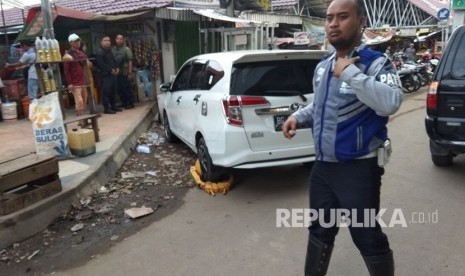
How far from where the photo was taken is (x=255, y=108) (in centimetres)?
475

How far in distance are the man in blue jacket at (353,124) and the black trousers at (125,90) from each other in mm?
8222

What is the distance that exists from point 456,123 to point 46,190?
14.9 ft

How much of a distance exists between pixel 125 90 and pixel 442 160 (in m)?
7.18

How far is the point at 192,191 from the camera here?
5.42 meters

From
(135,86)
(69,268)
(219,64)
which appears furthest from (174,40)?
(69,268)

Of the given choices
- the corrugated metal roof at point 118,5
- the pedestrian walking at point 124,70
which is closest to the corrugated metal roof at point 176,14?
the corrugated metal roof at point 118,5

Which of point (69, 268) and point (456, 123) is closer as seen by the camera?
point (69, 268)

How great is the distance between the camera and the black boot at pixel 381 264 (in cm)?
238

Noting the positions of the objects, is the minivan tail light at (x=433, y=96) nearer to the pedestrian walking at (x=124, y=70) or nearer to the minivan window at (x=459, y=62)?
the minivan window at (x=459, y=62)

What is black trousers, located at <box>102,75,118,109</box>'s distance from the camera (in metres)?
9.63

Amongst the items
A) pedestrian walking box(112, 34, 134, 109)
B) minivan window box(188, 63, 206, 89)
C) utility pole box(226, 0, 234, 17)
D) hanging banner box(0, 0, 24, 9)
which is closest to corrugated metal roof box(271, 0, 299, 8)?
utility pole box(226, 0, 234, 17)

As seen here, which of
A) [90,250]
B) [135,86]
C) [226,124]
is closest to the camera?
[90,250]

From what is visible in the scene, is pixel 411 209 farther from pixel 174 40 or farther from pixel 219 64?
pixel 174 40

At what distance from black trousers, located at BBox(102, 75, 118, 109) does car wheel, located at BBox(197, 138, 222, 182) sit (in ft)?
15.8
